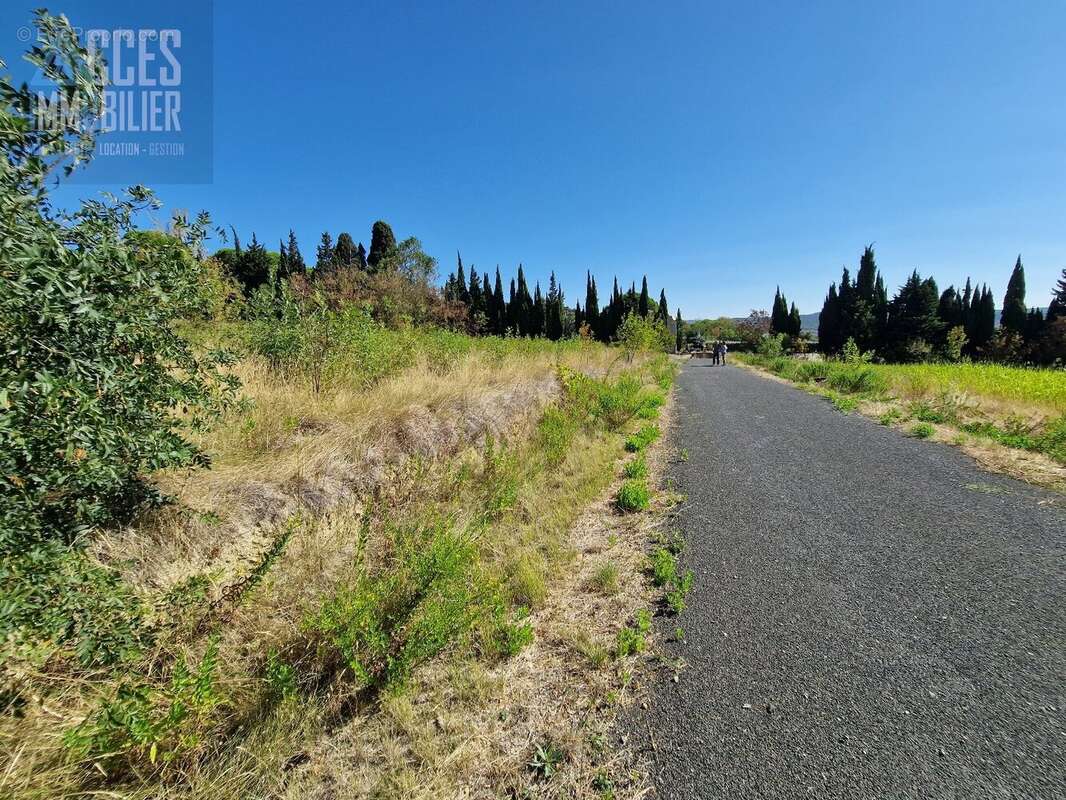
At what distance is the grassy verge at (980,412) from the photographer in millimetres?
5145

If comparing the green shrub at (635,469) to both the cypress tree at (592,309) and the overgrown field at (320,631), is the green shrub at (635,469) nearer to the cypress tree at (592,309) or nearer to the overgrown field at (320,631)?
the overgrown field at (320,631)

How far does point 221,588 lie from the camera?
228cm

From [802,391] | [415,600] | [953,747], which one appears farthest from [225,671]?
[802,391]

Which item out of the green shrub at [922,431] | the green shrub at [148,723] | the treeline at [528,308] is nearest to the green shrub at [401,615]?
the green shrub at [148,723]

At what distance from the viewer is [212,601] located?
2.25 meters

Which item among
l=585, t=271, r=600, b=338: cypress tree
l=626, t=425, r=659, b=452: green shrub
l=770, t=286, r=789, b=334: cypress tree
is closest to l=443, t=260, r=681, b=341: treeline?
l=585, t=271, r=600, b=338: cypress tree

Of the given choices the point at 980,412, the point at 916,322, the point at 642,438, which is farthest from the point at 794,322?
the point at 642,438

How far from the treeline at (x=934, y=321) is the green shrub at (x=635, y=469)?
38343mm

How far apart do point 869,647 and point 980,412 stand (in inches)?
341

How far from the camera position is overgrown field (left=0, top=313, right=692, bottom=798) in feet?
5.19

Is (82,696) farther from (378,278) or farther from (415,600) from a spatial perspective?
(378,278)

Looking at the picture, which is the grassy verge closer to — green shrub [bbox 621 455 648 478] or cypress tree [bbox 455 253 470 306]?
green shrub [bbox 621 455 648 478]

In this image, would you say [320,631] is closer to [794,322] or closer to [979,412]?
[979,412]

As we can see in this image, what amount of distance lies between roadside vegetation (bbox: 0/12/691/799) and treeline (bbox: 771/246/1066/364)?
41684mm
